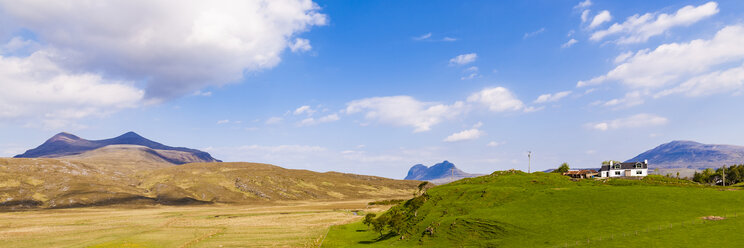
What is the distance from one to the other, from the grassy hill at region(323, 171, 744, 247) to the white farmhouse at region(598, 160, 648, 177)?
86616mm

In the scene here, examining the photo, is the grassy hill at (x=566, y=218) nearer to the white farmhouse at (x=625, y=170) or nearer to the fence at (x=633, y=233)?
the fence at (x=633, y=233)

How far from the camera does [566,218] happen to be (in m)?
62.9

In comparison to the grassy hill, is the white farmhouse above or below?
above

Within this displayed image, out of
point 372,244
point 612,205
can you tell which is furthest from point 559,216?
point 372,244

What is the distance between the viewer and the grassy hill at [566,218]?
Result: 51.2 m

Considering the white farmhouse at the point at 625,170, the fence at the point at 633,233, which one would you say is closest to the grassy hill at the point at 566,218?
the fence at the point at 633,233

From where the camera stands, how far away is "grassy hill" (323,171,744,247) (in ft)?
168

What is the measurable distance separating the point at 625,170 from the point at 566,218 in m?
131

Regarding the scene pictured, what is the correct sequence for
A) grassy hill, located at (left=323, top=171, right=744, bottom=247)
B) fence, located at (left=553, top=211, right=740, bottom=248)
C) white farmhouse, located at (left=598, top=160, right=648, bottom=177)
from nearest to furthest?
fence, located at (left=553, top=211, right=740, bottom=248), grassy hill, located at (left=323, top=171, right=744, bottom=247), white farmhouse, located at (left=598, top=160, right=648, bottom=177)

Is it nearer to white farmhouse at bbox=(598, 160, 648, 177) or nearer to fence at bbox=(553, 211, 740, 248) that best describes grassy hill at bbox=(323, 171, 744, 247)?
fence at bbox=(553, 211, 740, 248)

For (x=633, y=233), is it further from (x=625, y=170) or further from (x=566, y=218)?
(x=625, y=170)

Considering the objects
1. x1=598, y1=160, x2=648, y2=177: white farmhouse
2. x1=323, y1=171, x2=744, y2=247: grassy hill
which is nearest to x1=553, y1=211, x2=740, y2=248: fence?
x1=323, y1=171, x2=744, y2=247: grassy hill

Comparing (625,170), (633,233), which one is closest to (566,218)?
(633,233)

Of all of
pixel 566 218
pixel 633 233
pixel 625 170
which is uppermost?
pixel 625 170
